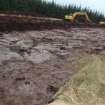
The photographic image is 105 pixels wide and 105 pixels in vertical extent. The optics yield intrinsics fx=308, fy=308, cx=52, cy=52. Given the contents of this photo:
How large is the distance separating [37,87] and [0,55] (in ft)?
4.46

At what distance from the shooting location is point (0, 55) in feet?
18.3

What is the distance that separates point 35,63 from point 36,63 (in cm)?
2

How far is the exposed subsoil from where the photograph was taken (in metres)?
4.27

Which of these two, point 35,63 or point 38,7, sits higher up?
point 35,63

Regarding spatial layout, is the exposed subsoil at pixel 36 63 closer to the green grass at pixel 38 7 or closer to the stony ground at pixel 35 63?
the stony ground at pixel 35 63

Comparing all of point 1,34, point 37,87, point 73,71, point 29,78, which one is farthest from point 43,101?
point 1,34

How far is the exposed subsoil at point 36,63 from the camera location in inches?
168

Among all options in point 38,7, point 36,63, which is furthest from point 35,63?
point 38,7

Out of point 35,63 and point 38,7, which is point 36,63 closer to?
point 35,63

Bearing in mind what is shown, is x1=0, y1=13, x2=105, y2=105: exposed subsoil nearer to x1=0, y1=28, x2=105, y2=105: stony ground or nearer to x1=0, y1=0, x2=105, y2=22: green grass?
x1=0, y1=28, x2=105, y2=105: stony ground

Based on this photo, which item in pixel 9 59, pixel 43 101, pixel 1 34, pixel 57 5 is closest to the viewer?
pixel 43 101

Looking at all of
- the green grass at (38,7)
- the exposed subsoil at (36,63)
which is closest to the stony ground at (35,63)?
the exposed subsoil at (36,63)

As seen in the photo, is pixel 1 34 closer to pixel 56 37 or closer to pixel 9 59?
pixel 56 37

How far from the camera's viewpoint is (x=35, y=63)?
5484 millimetres
